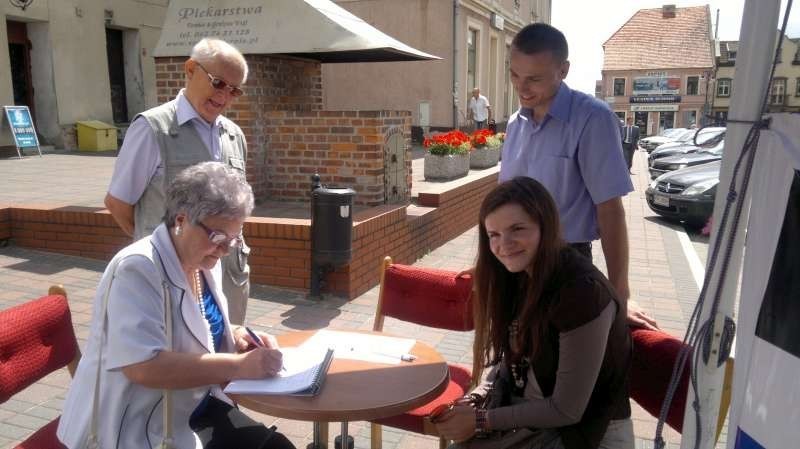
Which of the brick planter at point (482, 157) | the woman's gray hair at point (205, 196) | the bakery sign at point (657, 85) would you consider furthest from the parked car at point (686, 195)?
the bakery sign at point (657, 85)

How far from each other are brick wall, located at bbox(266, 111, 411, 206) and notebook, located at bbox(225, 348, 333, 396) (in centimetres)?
414

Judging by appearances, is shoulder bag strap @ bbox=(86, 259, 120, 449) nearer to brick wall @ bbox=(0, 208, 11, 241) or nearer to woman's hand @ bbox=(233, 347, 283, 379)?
woman's hand @ bbox=(233, 347, 283, 379)

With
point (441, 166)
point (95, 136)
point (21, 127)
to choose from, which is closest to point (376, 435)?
point (441, 166)

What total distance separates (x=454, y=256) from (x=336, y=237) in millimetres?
2598

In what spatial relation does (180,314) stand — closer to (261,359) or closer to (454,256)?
(261,359)

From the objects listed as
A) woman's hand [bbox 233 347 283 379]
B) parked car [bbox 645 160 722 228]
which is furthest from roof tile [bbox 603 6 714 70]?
woman's hand [bbox 233 347 283 379]

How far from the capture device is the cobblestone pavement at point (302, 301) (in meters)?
3.37

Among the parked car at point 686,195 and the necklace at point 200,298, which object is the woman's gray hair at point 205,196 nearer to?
the necklace at point 200,298

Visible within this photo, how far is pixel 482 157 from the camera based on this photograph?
11.5 meters

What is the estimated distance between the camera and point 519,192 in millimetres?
2105

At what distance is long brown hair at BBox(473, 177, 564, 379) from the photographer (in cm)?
204

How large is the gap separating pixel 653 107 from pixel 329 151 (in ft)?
180

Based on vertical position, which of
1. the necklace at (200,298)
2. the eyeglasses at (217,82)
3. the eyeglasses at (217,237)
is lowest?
the necklace at (200,298)

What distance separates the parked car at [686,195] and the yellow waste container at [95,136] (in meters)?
11.6
